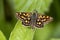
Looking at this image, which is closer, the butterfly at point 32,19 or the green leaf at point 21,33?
Answer: the green leaf at point 21,33

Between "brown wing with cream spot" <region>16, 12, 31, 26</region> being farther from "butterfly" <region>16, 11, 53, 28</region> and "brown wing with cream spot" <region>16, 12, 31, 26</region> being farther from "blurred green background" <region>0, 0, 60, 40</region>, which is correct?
"blurred green background" <region>0, 0, 60, 40</region>

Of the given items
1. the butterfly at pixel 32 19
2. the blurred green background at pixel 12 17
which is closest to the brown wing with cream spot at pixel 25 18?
the butterfly at pixel 32 19

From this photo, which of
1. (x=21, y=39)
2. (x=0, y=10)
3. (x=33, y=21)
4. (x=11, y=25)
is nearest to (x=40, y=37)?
(x=11, y=25)

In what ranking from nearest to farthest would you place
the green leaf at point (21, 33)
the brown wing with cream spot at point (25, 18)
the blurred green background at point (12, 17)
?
1. the green leaf at point (21, 33)
2. the brown wing with cream spot at point (25, 18)
3. the blurred green background at point (12, 17)

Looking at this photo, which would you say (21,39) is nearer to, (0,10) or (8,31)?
(8,31)

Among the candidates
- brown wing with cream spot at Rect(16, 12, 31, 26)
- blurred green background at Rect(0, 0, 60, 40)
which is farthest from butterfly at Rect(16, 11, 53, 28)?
blurred green background at Rect(0, 0, 60, 40)

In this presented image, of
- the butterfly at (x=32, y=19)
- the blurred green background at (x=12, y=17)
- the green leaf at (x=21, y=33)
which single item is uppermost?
the butterfly at (x=32, y=19)

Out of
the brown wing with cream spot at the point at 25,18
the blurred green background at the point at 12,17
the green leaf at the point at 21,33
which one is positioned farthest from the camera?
the blurred green background at the point at 12,17

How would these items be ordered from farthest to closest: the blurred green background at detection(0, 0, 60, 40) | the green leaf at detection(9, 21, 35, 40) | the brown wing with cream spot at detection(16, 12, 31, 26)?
the blurred green background at detection(0, 0, 60, 40), the brown wing with cream spot at detection(16, 12, 31, 26), the green leaf at detection(9, 21, 35, 40)

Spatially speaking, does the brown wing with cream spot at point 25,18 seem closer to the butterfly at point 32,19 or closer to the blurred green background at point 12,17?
the butterfly at point 32,19
